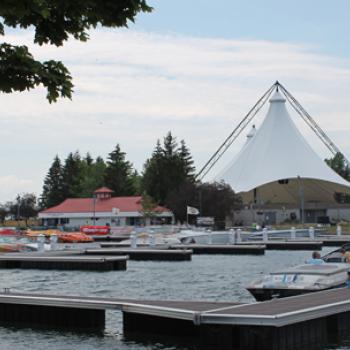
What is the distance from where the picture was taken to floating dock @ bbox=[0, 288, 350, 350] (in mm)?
A: 16312

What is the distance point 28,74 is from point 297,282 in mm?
16360

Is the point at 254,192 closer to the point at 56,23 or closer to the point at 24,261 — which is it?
the point at 24,261

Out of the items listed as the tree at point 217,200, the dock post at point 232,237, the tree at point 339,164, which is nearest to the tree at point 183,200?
the tree at point 217,200

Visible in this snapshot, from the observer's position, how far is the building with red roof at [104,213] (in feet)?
373

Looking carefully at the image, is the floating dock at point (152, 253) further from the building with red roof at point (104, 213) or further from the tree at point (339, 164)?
the tree at point (339, 164)

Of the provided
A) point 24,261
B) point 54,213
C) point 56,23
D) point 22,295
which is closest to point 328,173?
point 54,213

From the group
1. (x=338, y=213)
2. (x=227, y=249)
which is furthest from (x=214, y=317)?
(x=338, y=213)

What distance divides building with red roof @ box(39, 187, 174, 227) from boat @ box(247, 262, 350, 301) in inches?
3409

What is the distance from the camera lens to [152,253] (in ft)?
163

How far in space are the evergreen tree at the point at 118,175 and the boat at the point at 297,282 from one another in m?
114

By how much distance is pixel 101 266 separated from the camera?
133ft

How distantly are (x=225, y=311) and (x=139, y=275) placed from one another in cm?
2075

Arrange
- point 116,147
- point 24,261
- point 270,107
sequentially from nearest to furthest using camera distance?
point 24,261
point 270,107
point 116,147

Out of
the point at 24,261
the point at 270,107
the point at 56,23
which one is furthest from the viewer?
the point at 270,107
